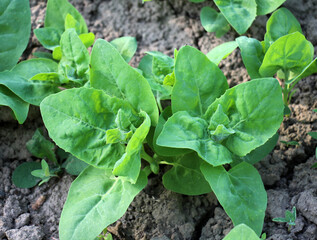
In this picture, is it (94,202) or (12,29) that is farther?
(12,29)

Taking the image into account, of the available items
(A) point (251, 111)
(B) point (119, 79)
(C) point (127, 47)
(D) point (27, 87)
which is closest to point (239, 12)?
(C) point (127, 47)

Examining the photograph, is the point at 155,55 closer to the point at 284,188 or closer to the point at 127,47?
the point at 127,47

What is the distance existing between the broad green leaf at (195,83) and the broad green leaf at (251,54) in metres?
0.27

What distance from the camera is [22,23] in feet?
8.42

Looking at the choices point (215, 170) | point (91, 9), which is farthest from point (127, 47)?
point (215, 170)

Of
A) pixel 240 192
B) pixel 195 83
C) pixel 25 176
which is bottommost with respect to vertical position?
pixel 25 176

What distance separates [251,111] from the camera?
6.47 feet

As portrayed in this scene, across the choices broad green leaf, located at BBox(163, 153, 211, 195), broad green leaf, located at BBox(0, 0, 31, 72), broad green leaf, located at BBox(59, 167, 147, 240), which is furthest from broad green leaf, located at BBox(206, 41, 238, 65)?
broad green leaf, located at BBox(0, 0, 31, 72)

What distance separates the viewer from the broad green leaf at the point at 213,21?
274 centimetres

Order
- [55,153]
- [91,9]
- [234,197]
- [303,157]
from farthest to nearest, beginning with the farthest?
[91,9], [55,153], [303,157], [234,197]

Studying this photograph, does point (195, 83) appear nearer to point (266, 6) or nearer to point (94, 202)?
point (94, 202)

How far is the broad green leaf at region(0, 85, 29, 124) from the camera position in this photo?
7.50 ft

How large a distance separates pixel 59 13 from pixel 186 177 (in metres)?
1.41

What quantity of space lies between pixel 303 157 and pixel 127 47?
127cm
